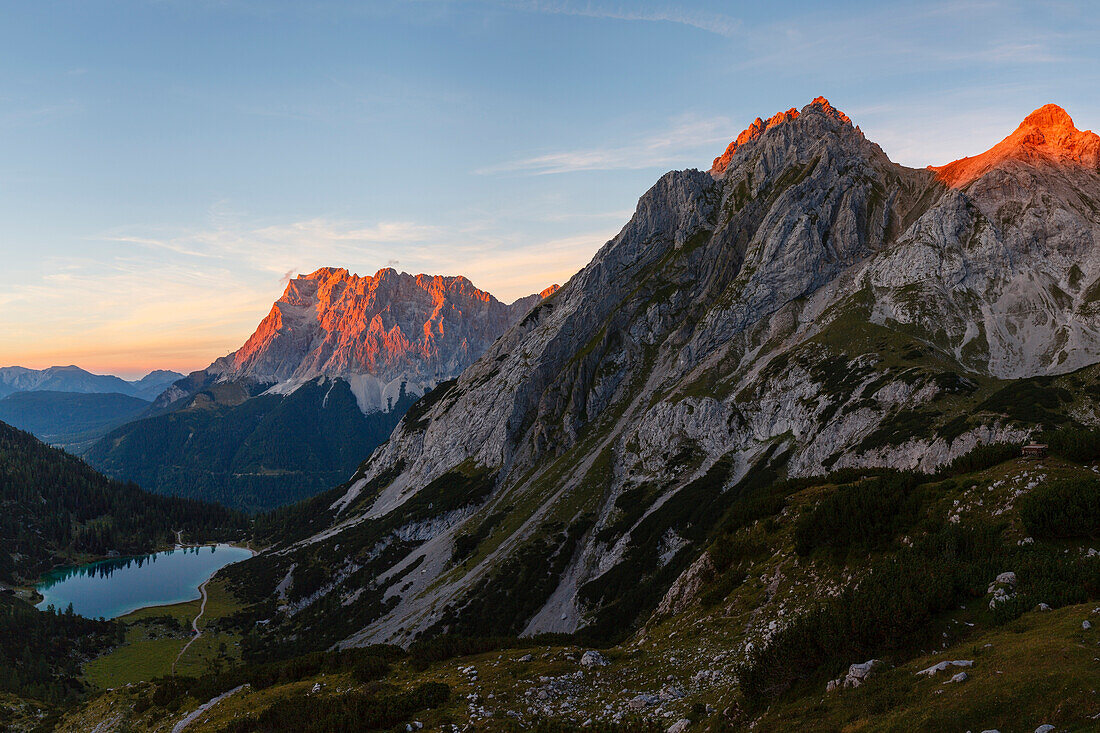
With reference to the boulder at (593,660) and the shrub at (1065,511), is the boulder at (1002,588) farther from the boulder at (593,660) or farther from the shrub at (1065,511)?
the boulder at (593,660)

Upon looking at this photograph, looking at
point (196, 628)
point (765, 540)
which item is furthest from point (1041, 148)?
point (196, 628)

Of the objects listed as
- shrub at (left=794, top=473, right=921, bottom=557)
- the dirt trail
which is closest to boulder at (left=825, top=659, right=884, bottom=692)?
shrub at (left=794, top=473, right=921, bottom=557)

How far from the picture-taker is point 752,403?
454ft

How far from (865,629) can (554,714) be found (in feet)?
43.1

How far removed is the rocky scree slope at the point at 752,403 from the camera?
330ft

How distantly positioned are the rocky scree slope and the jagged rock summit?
192 centimetres

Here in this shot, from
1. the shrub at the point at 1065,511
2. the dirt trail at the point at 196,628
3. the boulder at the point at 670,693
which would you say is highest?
the shrub at the point at 1065,511

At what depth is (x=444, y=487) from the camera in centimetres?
19575

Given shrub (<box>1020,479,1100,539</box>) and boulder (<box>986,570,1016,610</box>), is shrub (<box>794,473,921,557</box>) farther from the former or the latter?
boulder (<box>986,570,1016,610</box>)

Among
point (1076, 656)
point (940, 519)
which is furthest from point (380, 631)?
point (1076, 656)

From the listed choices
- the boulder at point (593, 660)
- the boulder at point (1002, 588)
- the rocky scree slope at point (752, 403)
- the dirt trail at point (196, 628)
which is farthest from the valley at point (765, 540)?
the dirt trail at point (196, 628)

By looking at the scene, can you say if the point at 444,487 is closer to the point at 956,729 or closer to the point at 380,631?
the point at 380,631

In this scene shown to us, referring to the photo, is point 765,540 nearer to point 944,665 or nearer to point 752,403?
point 944,665

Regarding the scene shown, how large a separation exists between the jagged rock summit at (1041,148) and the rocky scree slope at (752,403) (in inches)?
75.5
